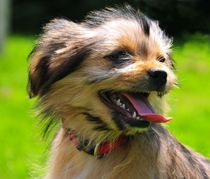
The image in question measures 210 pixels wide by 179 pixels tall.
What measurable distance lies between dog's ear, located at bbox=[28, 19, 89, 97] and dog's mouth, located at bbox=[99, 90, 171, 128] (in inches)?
11.4

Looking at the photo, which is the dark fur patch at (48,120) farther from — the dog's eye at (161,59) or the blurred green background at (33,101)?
the dog's eye at (161,59)

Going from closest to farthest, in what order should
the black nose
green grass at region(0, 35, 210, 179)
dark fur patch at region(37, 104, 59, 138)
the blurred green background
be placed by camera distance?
the black nose < dark fur patch at region(37, 104, 59, 138) < the blurred green background < green grass at region(0, 35, 210, 179)

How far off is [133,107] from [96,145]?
0.44 meters

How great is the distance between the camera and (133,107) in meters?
5.07

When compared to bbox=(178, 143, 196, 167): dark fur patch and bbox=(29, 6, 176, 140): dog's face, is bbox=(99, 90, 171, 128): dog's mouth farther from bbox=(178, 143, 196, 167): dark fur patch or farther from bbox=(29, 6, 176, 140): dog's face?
bbox=(178, 143, 196, 167): dark fur patch

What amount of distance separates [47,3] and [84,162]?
16461mm

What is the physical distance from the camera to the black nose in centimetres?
501

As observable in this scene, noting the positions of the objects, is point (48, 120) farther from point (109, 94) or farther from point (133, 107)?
point (133, 107)

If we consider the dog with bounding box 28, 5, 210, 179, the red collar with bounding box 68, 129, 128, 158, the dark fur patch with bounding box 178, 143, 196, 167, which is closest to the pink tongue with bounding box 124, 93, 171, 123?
the dog with bounding box 28, 5, 210, 179

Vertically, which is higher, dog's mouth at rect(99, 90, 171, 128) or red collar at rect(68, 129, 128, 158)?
dog's mouth at rect(99, 90, 171, 128)

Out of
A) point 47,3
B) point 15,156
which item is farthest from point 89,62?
point 47,3

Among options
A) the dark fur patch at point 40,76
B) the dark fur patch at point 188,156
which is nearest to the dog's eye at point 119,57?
the dark fur patch at point 40,76

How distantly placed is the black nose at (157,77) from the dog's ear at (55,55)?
1.63 feet

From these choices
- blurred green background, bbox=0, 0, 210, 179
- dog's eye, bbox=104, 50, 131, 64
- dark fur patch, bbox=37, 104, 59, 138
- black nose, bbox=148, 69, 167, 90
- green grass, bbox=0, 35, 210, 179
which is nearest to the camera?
black nose, bbox=148, 69, 167, 90
